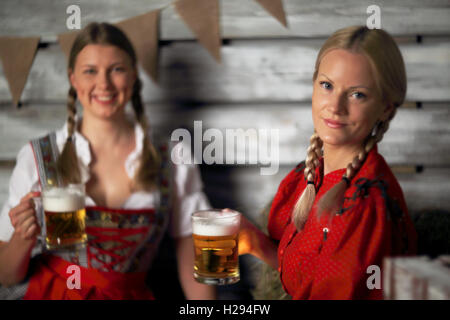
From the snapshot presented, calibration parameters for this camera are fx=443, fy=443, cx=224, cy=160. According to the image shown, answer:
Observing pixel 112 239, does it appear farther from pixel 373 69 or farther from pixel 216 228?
pixel 373 69

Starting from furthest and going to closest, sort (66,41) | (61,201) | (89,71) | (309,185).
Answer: (66,41)
(89,71)
(61,201)
(309,185)

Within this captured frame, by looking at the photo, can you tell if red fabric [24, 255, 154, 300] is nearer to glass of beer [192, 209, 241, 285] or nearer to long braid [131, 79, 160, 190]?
long braid [131, 79, 160, 190]

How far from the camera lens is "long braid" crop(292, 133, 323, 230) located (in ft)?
2.33

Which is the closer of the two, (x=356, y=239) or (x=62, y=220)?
(x=356, y=239)

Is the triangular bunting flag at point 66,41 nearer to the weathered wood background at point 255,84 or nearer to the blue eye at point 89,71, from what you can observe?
the weathered wood background at point 255,84

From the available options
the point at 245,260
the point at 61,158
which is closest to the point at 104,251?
the point at 61,158

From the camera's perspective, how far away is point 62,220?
86 cm

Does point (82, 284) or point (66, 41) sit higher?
point (66, 41)

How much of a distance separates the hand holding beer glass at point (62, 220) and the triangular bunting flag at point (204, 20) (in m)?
0.45

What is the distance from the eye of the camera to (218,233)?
74cm

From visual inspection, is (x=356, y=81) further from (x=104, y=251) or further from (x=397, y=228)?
(x=104, y=251)

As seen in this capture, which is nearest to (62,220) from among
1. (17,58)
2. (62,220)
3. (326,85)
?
(62,220)

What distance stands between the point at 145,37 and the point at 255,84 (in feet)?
1.03

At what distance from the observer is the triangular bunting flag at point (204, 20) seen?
3.24 feet
